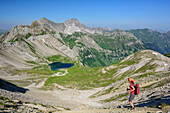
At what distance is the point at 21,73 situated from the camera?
6348 inches

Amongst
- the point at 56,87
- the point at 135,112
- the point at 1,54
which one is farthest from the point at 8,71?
the point at 135,112

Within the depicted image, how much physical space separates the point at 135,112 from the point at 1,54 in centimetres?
20931

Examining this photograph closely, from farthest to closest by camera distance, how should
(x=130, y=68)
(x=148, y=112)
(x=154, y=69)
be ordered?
(x=130, y=68), (x=154, y=69), (x=148, y=112)

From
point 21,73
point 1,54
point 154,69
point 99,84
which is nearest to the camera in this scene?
point 154,69

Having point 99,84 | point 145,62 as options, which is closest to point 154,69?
point 145,62

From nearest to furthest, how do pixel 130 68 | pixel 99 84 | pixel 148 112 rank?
pixel 148 112, pixel 99 84, pixel 130 68

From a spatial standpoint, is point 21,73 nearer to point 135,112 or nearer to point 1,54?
point 1,54

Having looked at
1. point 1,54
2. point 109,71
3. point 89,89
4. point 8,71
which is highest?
Answer: point 1,54

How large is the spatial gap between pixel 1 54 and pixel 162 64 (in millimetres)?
197061

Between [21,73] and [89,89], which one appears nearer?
[89,89]

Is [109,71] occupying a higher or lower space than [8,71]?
lower

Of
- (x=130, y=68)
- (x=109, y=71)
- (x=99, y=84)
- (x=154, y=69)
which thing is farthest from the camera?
(x=109, y=71)

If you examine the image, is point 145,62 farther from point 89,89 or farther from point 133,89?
point 133,89

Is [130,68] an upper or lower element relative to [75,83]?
upper
